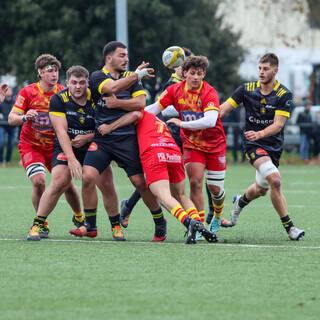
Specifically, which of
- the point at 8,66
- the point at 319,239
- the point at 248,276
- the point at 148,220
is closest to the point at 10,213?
the point at 148,220

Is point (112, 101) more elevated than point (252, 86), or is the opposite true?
point (252, 86)

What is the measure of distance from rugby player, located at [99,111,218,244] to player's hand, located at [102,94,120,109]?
155 mm

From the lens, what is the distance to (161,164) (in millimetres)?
8742

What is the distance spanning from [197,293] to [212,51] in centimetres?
3347

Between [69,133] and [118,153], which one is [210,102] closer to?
[118,153]

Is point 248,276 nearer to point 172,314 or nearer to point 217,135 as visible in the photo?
point 172,314

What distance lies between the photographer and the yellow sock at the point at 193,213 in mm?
8727

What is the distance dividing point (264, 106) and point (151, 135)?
1.37 meters

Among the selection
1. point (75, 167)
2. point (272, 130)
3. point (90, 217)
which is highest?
point (272, 130)

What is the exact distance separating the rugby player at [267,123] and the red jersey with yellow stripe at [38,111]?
195 cm

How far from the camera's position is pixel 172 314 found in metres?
5.49

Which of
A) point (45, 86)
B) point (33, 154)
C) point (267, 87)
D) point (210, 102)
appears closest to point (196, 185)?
point (210, 102)

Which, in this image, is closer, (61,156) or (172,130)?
(61,156)

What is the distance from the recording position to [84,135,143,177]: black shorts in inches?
352
